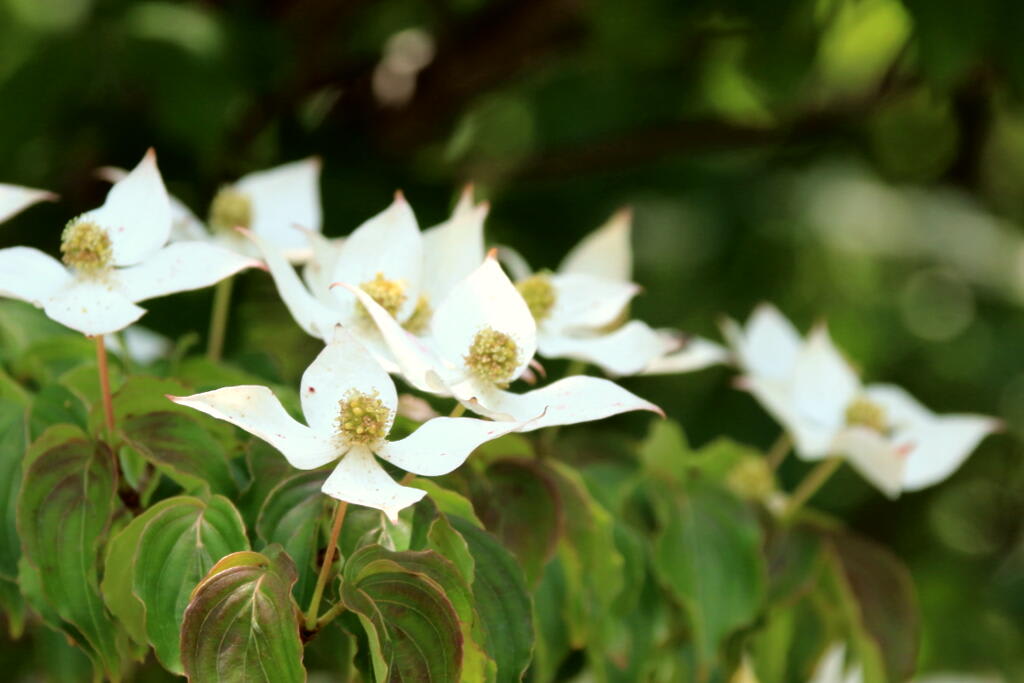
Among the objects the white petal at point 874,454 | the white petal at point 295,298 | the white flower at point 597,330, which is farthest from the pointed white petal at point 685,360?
the white petal at point 295,298

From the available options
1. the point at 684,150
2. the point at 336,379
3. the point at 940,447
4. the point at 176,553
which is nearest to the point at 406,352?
the point at 336,379

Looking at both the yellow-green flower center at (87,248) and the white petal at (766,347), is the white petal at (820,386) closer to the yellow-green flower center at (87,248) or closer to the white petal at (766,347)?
the white petal at (766,347)

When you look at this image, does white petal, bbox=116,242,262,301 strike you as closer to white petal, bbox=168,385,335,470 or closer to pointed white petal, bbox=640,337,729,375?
white petal, bbox=168,385,335,470

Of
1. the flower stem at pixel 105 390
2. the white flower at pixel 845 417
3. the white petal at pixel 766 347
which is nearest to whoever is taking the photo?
the flower stem at pixel 105 390

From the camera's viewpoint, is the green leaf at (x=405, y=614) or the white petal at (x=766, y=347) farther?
the white petal at (x=766, y=347)

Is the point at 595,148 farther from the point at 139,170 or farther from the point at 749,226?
the point at 139,170

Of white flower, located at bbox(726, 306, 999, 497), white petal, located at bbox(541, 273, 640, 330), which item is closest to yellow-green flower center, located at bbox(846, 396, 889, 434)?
white flower, located at bbox(726, 306, 999, 497)

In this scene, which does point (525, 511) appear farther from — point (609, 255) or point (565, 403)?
point (609, 255)

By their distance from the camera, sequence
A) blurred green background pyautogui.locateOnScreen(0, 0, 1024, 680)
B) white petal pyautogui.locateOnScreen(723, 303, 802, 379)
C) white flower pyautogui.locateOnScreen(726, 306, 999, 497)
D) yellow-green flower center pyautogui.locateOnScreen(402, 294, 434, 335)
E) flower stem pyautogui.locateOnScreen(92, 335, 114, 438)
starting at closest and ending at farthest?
Result: flower stem pyautogui.locateOnScreen(92, 335, 114, 438), yellow-green flower center pyautogui.locateOnScreen(402, 294, 434, 335), white flower pyautogui.locateOnScreen(726, 306, 999, 497), white petal pyautogui.locateOnScreen(723, 303, 802, 379), blurred green background pyautogui.locateOnScreen(0, 0, 1024, 680)
